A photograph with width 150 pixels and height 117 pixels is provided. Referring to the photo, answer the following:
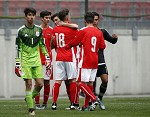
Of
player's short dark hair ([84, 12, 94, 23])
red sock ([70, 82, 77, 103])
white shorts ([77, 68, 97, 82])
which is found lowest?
red sock ([70, 82, 77, 103])

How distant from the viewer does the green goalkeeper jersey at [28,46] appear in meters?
16.4

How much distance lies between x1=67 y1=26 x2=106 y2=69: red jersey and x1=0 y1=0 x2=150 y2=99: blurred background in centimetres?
1160

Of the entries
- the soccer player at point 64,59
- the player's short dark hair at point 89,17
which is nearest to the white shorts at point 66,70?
the soccer player at point 64,59

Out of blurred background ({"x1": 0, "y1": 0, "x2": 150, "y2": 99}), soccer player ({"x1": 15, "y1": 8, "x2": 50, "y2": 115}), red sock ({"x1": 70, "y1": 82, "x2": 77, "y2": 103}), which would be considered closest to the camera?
soccer player ({"x1": 15, "y1": 8, "x2": 50, "y2": 115})

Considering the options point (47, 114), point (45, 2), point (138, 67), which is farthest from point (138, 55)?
point (47, 114)

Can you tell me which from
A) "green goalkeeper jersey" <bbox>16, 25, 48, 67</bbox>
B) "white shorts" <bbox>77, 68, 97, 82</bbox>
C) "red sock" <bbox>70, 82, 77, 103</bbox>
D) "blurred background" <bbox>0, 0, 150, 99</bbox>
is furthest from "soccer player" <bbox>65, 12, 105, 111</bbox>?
"blurred background" <bbox>0, 0, 150, 99</bbox>

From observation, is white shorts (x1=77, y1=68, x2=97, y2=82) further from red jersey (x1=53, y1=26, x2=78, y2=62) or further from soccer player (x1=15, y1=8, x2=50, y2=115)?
soccer player (x1=15, y1=8, x2=50, y2=115)

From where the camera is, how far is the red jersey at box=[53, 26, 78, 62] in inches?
713

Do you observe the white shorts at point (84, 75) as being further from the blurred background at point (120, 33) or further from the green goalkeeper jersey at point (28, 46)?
the blurred background at point (120, 33)

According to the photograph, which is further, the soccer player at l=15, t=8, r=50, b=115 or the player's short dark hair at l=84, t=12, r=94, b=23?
the player's short dark hair at l=84, t=12, r=94, b=23

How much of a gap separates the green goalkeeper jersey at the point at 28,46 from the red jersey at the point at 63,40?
165cm

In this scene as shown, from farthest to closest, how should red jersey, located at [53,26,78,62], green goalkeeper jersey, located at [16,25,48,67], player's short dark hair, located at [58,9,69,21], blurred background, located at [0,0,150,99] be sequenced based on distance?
1. blurred background, located at [0,0,150,99]
2. red jersey, located at [53,26,78,62]
3. player's short dark hair, located at [58,9,69,21]
4. green goalkeeper jersey, located at [16,25,48,67]

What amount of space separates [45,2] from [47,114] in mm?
13784

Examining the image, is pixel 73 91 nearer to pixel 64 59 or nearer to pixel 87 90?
pixel 64 59
